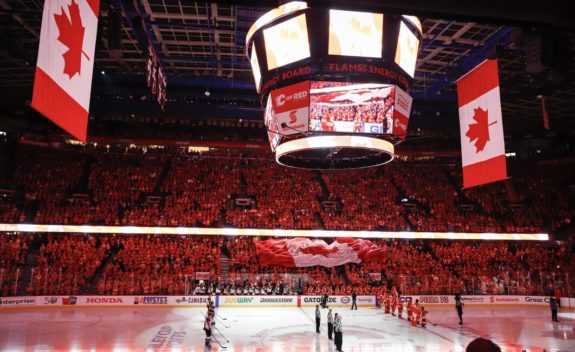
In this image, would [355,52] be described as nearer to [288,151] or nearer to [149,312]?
[288,151]

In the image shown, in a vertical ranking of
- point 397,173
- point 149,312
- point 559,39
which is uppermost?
point 397,173

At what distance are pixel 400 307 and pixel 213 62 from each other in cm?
1666

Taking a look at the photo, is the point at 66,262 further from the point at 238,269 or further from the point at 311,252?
the point at 311,252

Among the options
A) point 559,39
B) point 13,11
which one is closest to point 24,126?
point 13,11

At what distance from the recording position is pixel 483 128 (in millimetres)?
9695

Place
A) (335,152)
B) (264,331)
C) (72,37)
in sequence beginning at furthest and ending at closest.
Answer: (264,331)
(335,152)
(72,37)

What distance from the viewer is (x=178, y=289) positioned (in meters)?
27.7

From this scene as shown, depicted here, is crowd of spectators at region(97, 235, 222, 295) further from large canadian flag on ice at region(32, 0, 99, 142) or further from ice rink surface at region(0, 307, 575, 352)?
large canadian flag on ice at region(32, 0, 99, 142)

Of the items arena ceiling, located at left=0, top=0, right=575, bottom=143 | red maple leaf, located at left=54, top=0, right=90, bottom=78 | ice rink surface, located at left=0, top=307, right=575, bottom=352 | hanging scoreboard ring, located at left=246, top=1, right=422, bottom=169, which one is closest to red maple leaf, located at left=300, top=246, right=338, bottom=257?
ice rink surface, located at left=0, top=307, right=575, bottom=352

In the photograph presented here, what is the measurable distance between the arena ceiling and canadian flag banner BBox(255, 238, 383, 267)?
924cm

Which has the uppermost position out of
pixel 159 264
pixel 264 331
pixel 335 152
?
pixel 335 152

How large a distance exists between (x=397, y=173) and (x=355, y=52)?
3060 centimetres

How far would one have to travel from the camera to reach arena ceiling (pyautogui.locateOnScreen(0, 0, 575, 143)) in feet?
48.6

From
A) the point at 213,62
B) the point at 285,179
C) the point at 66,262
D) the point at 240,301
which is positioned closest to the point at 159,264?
the point at 66,262
